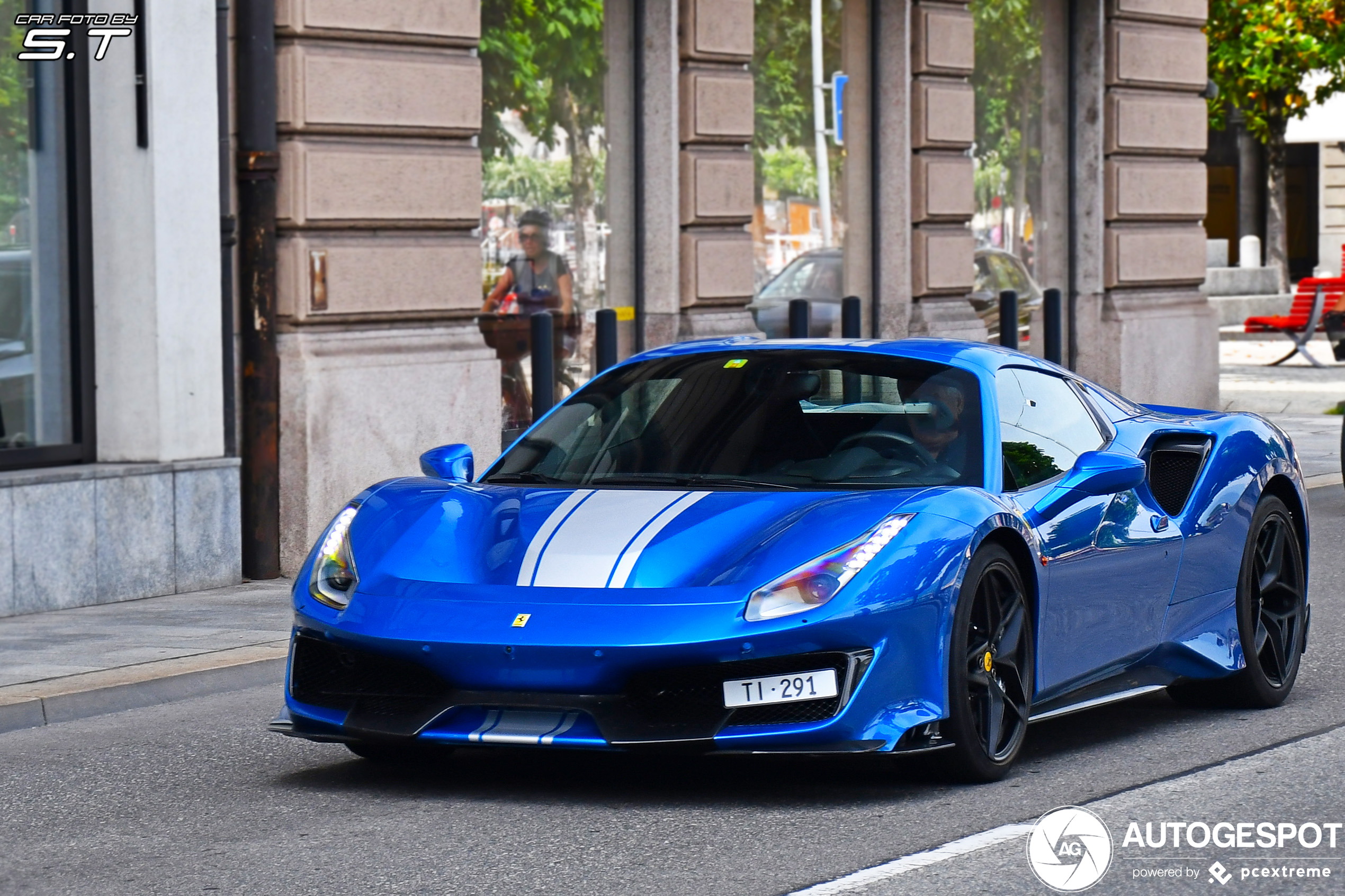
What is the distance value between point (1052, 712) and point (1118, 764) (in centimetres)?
23

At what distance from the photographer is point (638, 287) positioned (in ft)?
49.9

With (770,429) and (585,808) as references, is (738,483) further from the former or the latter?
(585,808)

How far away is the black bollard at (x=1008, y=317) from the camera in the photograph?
1730 cm

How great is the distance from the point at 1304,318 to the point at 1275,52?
453 inches

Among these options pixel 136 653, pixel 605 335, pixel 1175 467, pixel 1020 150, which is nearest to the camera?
pixel 1175 467

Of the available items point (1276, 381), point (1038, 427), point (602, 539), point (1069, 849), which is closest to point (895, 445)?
point (1038, 427)

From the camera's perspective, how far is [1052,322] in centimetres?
1828

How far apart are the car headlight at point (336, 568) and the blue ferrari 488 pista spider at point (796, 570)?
1cm

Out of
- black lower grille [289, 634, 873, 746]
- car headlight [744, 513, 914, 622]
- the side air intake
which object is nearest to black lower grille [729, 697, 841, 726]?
black lower grille [289, 634, 873, 746]

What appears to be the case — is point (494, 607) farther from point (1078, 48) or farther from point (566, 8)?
point (1078, 48)

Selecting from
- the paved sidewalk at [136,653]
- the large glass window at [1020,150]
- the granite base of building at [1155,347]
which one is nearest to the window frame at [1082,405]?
the paved sidewalk at [136,653]

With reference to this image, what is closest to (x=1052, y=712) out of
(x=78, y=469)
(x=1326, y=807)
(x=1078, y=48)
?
(x=1326, y=807)

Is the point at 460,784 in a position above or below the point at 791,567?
below

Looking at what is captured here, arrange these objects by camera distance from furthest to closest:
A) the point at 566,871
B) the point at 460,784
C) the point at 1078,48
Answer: the point at 1078,48
the point at 460,784
the point at 566,871
